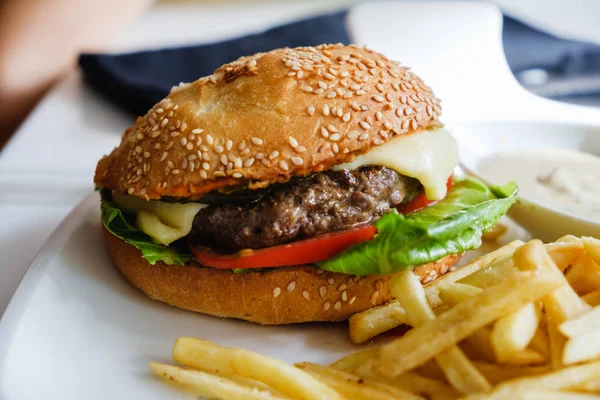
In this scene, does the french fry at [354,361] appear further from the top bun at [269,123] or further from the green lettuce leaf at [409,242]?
the top bun at [269,123]

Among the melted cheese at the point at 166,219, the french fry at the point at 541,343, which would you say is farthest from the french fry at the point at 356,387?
the melted cheese at the point at 166,219

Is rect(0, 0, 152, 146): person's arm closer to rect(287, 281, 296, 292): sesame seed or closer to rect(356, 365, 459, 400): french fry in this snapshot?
rect(287, 281, 296, 292): sesame seed

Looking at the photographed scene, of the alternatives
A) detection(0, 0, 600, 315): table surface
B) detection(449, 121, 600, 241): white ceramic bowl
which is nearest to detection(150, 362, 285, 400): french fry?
detection(0, 0, 600, 315): table surface

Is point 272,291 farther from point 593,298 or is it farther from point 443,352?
point 593,298

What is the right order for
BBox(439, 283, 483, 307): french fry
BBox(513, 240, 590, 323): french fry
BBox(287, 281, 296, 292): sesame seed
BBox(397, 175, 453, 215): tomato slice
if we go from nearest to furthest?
BBox(513, 240, 590, 323): french fry → BBox(439, 283, 483, 307): french fry → BBox(287, 281, 296, 292): sesame seed → BBox(397, 175, 453, 215): tomato slice

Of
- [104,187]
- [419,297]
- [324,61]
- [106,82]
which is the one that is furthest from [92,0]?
[419,297]

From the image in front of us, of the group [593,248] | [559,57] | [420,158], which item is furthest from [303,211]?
[559,57]

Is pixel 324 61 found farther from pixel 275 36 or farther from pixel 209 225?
pixel 275 36
